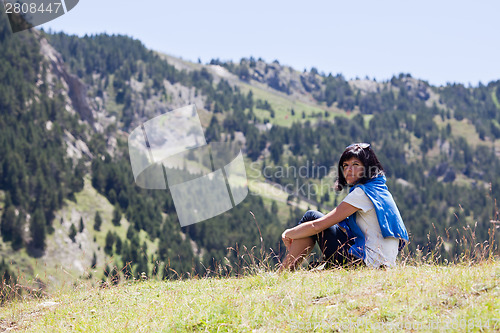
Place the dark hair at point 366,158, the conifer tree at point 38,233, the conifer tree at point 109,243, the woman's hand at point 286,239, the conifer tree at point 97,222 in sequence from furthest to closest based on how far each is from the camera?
the conifer tree at point 97,222, the conifer tree at point 109,243, the conifer tree at point 38,233, the woman's hand at point 286,239, the dark hair at point 366,158

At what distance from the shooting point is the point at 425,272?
5902 mm

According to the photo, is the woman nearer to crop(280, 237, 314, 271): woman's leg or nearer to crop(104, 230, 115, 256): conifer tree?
crop(280, 237, 314, 271): woman's leg

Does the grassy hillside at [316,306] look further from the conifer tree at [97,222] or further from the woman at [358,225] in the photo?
the conifer tree at [97,222]

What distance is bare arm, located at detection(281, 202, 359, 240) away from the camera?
19.9 feet

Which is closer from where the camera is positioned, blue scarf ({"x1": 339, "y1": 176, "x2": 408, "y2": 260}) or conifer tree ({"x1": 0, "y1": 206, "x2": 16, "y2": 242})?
blue scarf ({"x1": 339, "y1": 176, "x2": 408, "y2": 260})

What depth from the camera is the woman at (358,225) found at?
19.8ft

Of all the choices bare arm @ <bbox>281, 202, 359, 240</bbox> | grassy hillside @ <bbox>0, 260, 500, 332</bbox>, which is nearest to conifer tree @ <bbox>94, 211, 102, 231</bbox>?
grassy hillside @ <bbox>0, 260, 500, 332</bbox>

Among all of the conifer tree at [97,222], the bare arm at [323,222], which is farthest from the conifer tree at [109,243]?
the bare arm at [323,222]

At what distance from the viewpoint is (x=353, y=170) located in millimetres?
6375

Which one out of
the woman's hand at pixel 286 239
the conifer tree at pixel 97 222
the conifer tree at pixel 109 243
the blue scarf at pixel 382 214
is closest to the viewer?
the blue scarf at pixel 382 214

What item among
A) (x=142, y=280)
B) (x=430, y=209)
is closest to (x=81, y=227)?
(x=142, y=280)

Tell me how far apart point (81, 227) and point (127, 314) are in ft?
431

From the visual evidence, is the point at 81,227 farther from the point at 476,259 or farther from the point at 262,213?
the point at 476,259

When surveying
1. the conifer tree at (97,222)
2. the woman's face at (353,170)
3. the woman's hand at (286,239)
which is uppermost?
the woman's face at (353,170)
